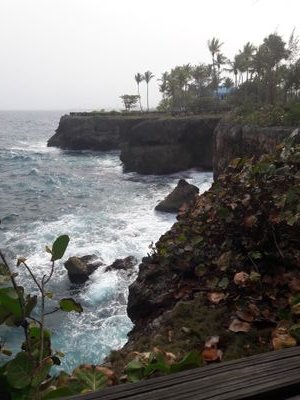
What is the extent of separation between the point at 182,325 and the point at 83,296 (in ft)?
35.8

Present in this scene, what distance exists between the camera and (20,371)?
51.4 inches

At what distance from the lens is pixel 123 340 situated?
10.3 m

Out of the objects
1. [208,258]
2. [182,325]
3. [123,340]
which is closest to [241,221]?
[208,258]

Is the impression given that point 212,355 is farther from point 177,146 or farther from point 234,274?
point 177,146

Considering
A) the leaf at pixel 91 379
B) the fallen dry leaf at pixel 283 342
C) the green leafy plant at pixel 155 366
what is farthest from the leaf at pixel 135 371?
the fallen dry leaf at pixel 283 342

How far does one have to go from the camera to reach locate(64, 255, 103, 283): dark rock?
1438 centimetres

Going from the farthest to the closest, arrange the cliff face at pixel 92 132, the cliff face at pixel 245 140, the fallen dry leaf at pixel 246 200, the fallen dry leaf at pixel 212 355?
1. the cliff face at pixel 92 132
2. the cliff face at pixel 245 140
3. the fallen dry leaf at pixel 246 200
4. the fallen dry leaf at pixel 212 355

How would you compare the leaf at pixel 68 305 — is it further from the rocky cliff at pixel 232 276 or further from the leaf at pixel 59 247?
the rocky cliff at pixel 232 276

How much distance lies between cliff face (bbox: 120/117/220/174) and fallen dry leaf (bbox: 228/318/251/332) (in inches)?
1272

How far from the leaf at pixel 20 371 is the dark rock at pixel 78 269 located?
13370 mm

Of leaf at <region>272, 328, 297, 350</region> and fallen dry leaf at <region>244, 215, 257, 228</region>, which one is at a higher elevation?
fallen dry leaf at <region>244, 215, 257, 228</region>

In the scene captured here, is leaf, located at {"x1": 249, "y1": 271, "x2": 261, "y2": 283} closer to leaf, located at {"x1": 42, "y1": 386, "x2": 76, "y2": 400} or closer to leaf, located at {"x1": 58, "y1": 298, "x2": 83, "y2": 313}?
leaf, located at {"x1": 58, "y1": 298, "x2": 83, "y2": 313}

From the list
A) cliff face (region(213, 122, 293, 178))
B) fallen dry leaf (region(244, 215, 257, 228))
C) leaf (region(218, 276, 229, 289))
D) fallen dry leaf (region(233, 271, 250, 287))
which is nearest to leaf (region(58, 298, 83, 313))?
fallen dry leaf (region(233, 271, 250, 287))

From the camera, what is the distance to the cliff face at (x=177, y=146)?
115 ft
